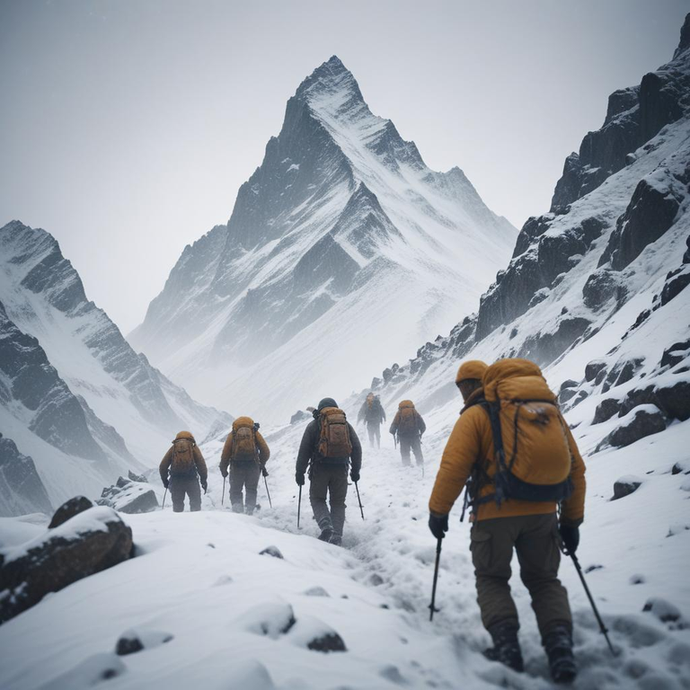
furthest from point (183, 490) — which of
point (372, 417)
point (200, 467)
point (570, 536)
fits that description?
point (372, 417)

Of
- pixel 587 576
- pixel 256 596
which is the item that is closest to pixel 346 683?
pixel 256 596

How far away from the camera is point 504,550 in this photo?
298 cm

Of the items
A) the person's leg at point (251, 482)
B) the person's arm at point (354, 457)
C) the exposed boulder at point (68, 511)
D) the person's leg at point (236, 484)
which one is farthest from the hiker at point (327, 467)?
the exposed boulder at point (68, 511)

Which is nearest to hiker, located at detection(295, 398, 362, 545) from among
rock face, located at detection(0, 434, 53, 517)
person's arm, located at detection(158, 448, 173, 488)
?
person's arm, located at detection(158, 448, 173, 488)

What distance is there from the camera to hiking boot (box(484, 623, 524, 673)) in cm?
272

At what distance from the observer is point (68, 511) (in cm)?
437

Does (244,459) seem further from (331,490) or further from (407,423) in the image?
(407,423)

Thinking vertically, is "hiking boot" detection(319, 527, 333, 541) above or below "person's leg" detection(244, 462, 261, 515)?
below

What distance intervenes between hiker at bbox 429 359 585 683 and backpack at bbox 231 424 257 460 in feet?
20.6

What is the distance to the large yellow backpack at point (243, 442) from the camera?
884 cm

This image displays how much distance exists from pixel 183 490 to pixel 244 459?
78.8 inches

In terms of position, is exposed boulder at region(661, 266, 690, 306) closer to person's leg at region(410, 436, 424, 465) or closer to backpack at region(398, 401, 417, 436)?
backpack at region(398, 401, 417, 436)

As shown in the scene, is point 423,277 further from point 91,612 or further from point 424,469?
point 91,612

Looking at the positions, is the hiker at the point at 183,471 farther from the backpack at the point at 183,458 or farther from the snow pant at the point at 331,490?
the snow pant at the point at 331,490
